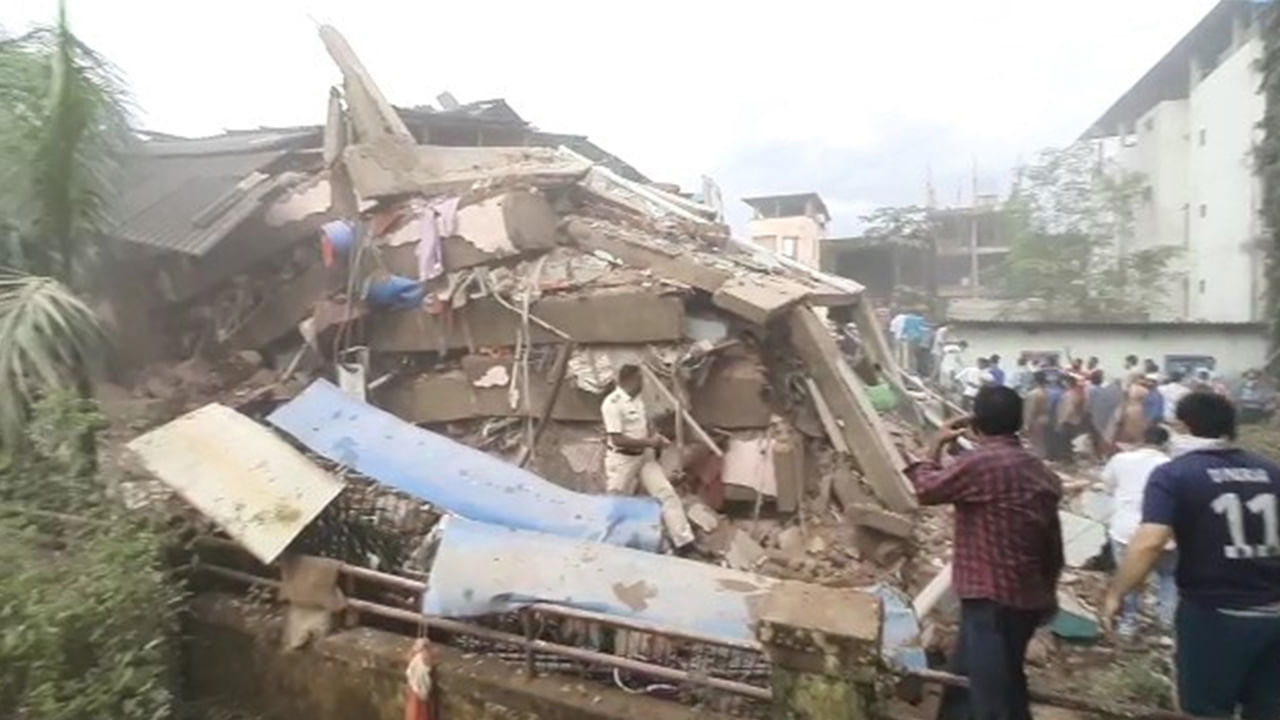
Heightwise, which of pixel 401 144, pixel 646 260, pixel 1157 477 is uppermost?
pixel 401 144

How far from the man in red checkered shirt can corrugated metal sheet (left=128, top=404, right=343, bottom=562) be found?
9.88 feet

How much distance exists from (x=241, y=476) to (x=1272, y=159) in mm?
16176

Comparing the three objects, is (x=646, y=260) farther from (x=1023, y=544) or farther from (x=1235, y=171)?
(x=1235, y=171)

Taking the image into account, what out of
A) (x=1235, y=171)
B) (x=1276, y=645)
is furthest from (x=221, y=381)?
(x=1235, y=171)

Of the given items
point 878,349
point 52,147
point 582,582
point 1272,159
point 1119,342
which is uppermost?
point 1272,159

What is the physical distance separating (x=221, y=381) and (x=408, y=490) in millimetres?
5032

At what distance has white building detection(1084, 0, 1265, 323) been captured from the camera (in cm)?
2077

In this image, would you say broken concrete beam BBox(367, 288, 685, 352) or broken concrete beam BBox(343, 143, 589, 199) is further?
broken concrete beam BBox(343, 143, 589, 199)

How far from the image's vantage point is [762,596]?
3.98 metres

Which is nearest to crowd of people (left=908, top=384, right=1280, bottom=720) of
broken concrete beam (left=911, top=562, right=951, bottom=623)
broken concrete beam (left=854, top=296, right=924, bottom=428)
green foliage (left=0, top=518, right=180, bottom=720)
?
broken concrete beam (left=911, top=562, right=951, bottom=623)

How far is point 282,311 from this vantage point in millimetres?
9438

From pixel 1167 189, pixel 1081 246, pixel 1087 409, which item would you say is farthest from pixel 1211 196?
pixel 1087 409

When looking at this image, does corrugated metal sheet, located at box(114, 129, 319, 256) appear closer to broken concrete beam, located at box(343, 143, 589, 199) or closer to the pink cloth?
broken concrete beam, located at box(343, 143, 589, 199)

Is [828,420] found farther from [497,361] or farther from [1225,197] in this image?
[1225,197]
